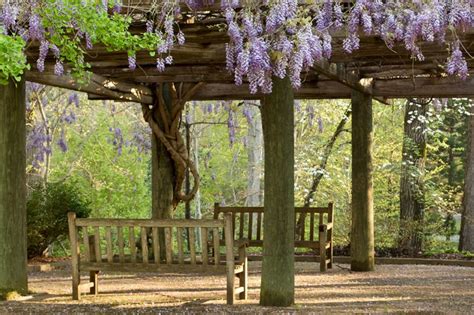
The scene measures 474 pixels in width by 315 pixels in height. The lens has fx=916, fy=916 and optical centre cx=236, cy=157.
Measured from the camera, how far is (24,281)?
26.7ft

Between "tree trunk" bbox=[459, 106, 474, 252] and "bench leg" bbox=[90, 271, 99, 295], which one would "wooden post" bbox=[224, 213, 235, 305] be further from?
"tree trunk" bbox=[459, 106, 474, 252]

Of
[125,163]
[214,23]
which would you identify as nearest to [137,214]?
[125,163]

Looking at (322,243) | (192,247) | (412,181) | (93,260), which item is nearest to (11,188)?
(93,260)

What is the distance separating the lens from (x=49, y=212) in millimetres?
11734

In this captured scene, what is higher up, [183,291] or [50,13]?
[50,13]

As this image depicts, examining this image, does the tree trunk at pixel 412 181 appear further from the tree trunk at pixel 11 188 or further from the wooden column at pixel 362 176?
the tree trunk at pixel 11 188

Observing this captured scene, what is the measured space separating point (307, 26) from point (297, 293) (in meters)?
3.16

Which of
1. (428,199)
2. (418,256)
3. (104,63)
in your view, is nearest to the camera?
(104,63)

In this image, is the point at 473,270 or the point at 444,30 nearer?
the point at 444,30

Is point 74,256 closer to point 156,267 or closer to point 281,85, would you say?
point 156,267

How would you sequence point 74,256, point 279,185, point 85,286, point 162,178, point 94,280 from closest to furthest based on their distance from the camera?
point 279,185, point 74,256, point 85,286, point 94,280, point 162,178

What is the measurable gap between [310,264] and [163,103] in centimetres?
287

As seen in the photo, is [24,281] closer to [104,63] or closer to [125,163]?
[104,63]

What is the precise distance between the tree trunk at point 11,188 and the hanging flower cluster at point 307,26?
2280mm
